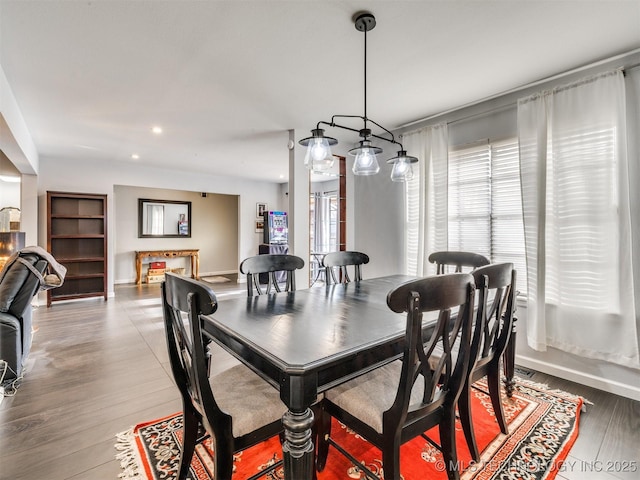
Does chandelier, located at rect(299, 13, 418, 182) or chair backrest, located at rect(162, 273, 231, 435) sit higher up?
chandelier, located at rect(299, 13, 418, 182)

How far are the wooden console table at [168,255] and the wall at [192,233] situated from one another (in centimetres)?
25

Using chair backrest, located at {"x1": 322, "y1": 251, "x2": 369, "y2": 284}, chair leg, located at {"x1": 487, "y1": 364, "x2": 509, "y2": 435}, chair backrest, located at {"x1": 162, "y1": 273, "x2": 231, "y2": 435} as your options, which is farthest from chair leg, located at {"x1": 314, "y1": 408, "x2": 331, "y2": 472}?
chair backrest, located at {"x1": 322, "y1": 251, "x2": 369, "y2": 284}

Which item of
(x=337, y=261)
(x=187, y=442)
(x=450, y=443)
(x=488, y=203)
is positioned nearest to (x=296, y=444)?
(x=187, y=442)

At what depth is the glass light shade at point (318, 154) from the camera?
77.4 inches

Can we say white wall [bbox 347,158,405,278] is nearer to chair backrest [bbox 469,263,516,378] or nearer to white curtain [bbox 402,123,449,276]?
white curtain [bbox 402,123,449,276]

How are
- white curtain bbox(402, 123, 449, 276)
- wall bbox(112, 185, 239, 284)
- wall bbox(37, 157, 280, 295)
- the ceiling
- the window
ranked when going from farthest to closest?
1. wall bbox(112, 185, 239, 284)
2. wall bbox(37, 157, 280, 295)
3. white curtain bbox(402, 123, 449, 276)
4. the window
5. the ceiling

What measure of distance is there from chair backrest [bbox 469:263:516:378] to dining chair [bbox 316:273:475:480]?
153 millimetres

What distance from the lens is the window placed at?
9.45 ft

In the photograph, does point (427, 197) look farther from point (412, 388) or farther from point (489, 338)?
point (412, 388)

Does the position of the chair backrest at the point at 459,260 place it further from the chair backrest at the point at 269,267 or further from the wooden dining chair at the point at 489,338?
the chair backrest at the point at 269,267

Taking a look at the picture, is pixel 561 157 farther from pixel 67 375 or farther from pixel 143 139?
pixel 143 139

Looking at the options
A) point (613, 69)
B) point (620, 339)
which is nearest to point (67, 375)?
point (620, 339)

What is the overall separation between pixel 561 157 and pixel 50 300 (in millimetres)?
6989

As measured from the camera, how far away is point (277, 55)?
87.2 inches
